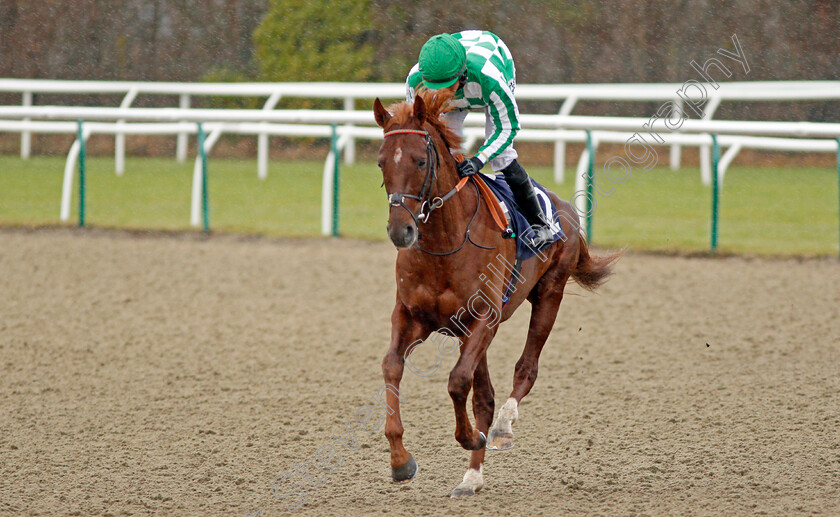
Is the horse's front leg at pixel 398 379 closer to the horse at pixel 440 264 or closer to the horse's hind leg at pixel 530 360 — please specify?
the horse at pixel 440 264

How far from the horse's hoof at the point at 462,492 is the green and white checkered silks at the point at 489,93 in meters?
1.45

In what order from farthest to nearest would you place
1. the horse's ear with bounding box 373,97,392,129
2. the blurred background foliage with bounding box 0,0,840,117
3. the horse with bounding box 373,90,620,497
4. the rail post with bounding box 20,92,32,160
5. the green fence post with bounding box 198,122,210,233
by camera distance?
the blurred background foliage with bounding box 0,0,840,117, the rail post with bounding box 20,92,32,160, the green fence post with bounding box 198,122,210,233, the horse's ear with bounding box 373,97,392,129, the horse with bounding box 373,90,620,497

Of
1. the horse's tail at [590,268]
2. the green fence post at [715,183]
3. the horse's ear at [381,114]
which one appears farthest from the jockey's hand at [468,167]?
the green fence post at [715,183]

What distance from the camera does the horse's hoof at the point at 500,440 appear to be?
14.5 ft

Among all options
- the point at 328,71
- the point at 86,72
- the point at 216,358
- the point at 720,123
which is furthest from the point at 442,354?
the point at 86,72

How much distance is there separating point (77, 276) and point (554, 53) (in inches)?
435

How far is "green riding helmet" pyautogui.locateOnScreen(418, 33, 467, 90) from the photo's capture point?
3.96m

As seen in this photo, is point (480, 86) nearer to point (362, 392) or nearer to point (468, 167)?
point (468, 167)

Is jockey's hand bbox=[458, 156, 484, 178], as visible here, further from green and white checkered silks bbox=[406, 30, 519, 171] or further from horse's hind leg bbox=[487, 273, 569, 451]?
horse's hind leg bbox=[487, 273, 569, 451]

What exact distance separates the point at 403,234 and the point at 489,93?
0.98 m

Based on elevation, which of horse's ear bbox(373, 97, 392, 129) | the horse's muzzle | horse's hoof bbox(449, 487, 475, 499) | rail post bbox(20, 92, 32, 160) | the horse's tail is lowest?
horse's hoof bbox(449, 487, 475, 499)

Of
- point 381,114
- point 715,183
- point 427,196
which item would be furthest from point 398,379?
point 715,183

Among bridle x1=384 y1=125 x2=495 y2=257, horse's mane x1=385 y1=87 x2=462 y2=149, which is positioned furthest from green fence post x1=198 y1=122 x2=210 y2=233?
bridle x1=384 y1=125 x2=495 y2=257

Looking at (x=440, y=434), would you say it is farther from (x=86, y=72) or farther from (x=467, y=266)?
(x=86, y=72)
